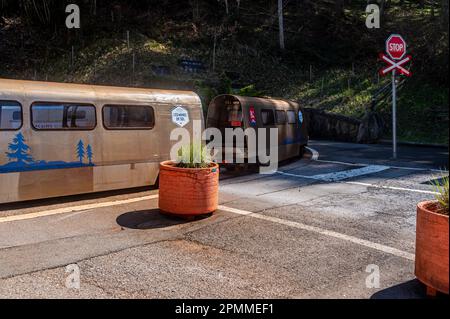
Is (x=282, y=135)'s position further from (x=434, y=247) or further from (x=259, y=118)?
(x=434, y=247)

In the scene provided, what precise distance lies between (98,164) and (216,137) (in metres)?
5.33

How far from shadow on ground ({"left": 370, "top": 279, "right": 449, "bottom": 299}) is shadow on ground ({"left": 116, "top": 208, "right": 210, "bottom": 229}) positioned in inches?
155

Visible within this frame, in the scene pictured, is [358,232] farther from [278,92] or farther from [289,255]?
[278,92]

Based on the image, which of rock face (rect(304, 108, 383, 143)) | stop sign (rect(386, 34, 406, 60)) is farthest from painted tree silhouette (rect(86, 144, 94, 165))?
rock face (rect(304, 108, 383, 143))

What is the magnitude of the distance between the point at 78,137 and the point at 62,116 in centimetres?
56

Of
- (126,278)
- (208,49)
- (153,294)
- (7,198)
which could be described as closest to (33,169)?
(7,198)

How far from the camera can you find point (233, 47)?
34.8 metres

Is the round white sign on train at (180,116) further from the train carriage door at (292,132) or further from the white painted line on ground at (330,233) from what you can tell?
the train carriage door at (292,132)

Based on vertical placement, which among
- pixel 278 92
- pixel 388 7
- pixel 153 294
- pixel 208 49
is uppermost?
pixel 388 7

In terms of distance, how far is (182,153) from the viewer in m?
8.41

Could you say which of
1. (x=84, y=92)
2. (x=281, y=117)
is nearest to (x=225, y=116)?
(x=281, y=117)

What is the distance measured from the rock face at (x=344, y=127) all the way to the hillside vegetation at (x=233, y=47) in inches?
47.9

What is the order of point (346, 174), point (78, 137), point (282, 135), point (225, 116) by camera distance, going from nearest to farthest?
1. point (78, 137)
2. point (346, 174)
3. point (225, 116)
4. point (282, 135)

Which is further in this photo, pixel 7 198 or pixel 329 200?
pixel 329 200
